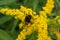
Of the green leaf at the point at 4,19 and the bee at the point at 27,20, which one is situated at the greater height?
the green leaf at the point at 4,19

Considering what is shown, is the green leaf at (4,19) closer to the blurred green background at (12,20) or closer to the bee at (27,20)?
the blurred green background at (12,20)

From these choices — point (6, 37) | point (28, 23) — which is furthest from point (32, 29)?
point (6, 37)

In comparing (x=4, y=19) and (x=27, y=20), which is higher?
(x=4, y=19)

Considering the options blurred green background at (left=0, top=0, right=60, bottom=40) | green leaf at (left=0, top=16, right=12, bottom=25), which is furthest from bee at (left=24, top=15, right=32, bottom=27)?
green leaf at (left=0, top=16, right=12, bottom=25)

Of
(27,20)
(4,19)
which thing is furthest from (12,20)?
(27,20)

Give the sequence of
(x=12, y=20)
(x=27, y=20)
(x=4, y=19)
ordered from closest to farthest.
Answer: (x=27, y=20) → (x=4, y=19) → (x=12, y=20)

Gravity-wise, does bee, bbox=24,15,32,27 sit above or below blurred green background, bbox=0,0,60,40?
below

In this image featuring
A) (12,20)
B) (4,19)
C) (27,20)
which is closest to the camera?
(27,20)

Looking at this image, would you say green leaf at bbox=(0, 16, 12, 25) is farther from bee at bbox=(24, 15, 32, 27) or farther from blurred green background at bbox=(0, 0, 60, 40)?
bee at bbox=(24, 15, 32, 27)

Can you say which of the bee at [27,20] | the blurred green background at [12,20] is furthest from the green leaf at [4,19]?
the bee at [27,20]

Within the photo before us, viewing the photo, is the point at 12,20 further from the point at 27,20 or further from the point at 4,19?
the point at 27,20

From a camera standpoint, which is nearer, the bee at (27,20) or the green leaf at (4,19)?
the bee at (27,20)

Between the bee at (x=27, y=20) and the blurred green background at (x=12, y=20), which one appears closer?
the bee at (x=27, y=20)
